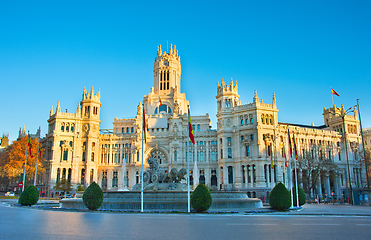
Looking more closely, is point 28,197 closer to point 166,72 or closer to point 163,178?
point 163,178

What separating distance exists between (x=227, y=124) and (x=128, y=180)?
33.3 m

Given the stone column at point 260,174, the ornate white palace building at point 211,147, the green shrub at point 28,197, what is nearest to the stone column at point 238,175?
the ornate white palace building at point 211,147

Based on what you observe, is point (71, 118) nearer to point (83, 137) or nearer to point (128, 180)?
point (83, 137)

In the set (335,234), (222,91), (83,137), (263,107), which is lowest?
(335,234)

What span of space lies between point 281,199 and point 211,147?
6045 centimetres

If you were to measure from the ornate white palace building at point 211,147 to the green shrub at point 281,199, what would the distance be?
46904 mm

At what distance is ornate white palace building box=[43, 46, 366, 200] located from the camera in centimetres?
8462

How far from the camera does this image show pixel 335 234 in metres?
16.9

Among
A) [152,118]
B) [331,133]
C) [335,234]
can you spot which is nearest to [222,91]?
[152,118]

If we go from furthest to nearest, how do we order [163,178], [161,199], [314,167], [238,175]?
[314,167], [238,175], [163,178], [161,199]

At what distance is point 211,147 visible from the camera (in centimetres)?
9400

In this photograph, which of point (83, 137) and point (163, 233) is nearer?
point (163, 233)

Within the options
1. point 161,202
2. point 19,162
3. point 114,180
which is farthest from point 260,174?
point 19,162

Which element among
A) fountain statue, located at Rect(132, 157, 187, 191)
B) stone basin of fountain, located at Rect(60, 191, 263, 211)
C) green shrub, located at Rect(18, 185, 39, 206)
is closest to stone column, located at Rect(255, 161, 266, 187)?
fountain statue, located at Rect(132, 157, 187, 191)
